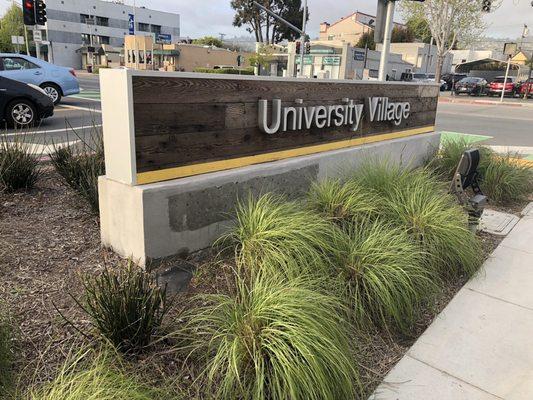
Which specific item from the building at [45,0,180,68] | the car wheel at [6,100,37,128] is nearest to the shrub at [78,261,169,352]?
the car wheel at [6,100,37,128]

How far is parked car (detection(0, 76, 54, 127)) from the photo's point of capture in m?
10.0

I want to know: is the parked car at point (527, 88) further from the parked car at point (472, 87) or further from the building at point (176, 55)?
the building at point (176, 55)

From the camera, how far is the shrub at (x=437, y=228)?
161 inches

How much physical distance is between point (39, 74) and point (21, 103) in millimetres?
4790

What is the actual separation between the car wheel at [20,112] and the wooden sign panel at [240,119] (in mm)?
7687

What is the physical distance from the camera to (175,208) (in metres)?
A: 3.66

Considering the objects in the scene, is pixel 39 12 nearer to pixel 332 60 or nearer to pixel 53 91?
pixel 53 91

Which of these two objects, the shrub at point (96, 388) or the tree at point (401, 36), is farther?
the tree at point (401, 36)

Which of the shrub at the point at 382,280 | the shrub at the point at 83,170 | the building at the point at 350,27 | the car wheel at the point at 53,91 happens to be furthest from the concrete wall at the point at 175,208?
the building at the point at 350,27

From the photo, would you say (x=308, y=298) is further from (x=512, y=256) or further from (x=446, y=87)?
(x=446, y=87)

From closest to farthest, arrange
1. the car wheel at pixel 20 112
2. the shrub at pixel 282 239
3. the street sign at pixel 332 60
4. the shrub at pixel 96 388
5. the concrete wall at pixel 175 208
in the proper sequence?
the shrub at pixel 96 388 < the shrub at pixel 282 239 < the concrete wall at pixel 175 208 < the car wheel at pixel 20 112 < the street sign at pixel 332 60

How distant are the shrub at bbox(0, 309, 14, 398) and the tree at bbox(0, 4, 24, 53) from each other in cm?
8547

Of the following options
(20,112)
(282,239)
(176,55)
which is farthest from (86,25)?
(282,239)

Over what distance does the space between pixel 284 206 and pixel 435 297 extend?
147cm
